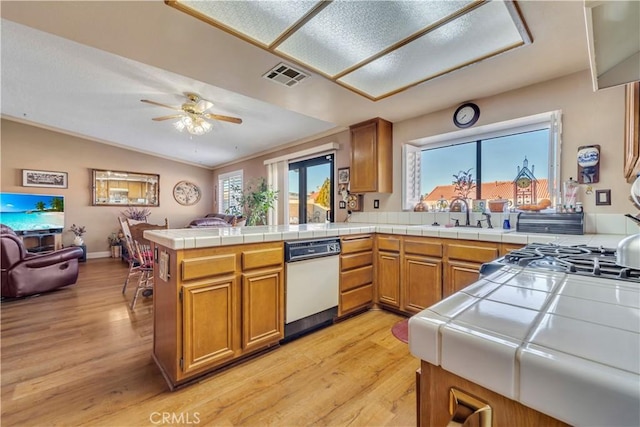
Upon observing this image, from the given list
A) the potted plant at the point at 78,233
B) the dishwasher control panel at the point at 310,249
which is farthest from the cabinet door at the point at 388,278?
the potted plant at the point at 78,233

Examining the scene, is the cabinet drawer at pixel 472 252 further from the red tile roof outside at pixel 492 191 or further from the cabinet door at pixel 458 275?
the red tile roof outside at pixel 492 191

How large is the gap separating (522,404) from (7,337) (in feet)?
11.8

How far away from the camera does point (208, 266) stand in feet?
5.52

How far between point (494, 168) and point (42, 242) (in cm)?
793

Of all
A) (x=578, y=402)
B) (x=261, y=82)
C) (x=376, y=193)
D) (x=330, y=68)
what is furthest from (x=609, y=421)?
(x=376, y=193)

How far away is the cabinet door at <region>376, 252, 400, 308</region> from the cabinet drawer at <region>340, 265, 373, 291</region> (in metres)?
0.10

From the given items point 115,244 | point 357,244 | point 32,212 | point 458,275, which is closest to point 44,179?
point 32,212

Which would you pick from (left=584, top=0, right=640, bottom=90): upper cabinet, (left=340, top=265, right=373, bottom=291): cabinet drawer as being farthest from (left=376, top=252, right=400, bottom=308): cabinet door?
(left=584, top=0, right=640, bottom=90): upper cabinet

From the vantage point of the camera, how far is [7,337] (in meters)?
2.29

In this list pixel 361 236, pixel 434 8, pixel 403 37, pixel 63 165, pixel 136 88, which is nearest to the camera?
pixel 434 8

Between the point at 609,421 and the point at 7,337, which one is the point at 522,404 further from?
the point at 7,337

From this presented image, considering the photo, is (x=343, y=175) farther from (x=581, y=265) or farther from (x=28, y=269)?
(x=28, y=269)

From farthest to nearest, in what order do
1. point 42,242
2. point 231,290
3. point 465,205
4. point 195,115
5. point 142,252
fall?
point 42,242, point 195,115, point 142,252, point 465,205, point 231,290

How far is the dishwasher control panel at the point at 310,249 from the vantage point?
212cm
